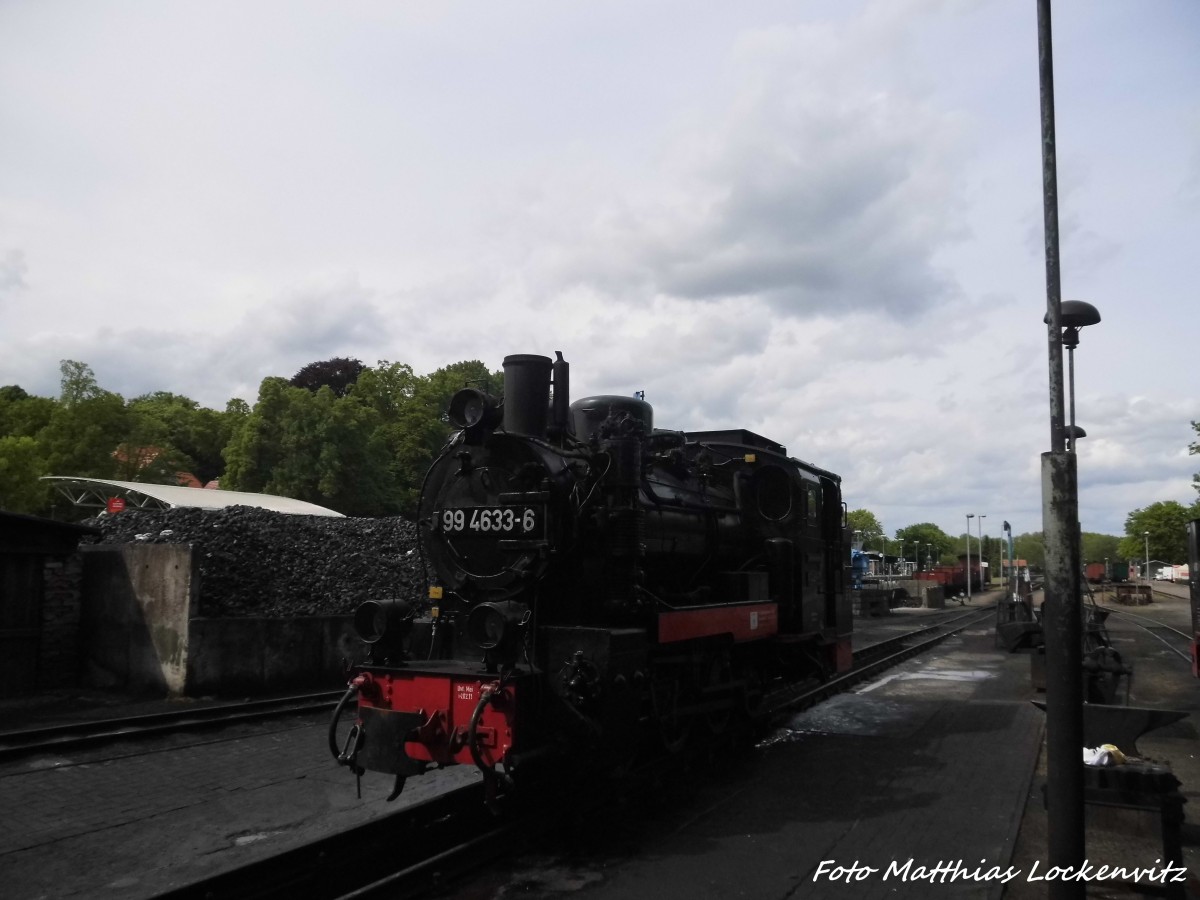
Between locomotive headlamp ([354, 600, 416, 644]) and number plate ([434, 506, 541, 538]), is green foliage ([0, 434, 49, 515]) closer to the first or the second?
locomotive headlamp ([354, 600, 416, 644])

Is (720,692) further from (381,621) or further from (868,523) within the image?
(868,523)

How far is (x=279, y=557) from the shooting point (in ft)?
51.6

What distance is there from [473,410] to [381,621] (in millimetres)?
1870

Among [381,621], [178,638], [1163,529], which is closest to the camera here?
[381,621]

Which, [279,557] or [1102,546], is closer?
[279,557]

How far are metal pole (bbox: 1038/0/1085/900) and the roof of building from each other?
20547mm

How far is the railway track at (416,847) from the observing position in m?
5.08

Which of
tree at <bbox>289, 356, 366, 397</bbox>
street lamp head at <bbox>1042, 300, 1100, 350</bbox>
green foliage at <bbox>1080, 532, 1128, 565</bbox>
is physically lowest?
green foliage at <bbox>1080, 532, 1128, 565</bbox>

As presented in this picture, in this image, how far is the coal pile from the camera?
47.3 ft

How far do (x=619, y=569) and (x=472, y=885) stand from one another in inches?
98.6

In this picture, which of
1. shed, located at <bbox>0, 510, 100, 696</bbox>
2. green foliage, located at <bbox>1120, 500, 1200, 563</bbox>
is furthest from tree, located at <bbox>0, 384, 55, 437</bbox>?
green foliage, located at <bbox>1120, 500, 1200, 563</bbox>

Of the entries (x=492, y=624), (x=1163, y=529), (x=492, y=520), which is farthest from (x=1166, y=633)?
(x=1163, y=529)

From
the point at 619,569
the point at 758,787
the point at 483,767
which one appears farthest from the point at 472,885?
the point at 758,787

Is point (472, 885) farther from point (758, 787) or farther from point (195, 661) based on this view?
point (195, 661)
